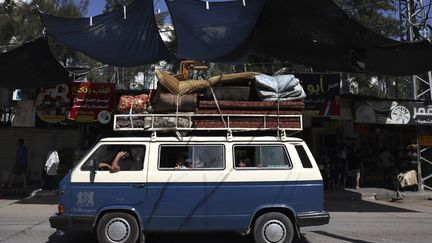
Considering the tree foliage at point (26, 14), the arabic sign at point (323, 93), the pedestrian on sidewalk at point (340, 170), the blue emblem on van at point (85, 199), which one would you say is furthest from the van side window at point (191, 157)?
the tree foliage at point (26, 14)

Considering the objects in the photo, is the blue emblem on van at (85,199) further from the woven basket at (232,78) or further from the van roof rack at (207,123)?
the woven basket at (232,78)

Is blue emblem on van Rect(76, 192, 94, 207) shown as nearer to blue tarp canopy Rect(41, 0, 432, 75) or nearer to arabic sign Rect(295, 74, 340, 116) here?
blue tarp canopy Rect(41, 0, 432, 75)

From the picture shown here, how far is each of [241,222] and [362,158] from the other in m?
14.8

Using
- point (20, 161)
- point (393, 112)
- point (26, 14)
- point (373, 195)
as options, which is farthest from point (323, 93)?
point (26, 14)

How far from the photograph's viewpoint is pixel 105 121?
1770 cm

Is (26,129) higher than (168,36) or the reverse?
the reverse

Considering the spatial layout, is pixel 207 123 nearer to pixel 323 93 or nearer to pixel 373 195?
pixel 323 93

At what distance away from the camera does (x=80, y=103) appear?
Answer: 17.8m

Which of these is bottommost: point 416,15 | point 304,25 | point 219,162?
point 219,162

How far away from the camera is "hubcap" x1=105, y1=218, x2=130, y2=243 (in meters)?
7.96

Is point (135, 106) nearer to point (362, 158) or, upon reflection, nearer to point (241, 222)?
point (241, 222)

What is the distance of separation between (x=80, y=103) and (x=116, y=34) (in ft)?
15.4

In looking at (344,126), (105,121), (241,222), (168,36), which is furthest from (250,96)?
(168,36)

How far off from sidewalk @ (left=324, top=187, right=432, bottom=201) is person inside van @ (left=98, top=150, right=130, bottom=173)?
11451 mm
